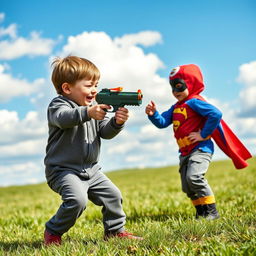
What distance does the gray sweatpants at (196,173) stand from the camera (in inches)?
212

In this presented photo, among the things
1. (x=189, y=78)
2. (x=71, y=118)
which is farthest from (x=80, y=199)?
(x=189, y=78)

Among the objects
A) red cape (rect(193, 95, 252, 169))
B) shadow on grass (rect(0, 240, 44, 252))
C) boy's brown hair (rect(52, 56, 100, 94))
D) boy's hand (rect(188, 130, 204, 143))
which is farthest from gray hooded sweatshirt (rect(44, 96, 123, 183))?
red cape (rect(193, 95, 252, 169))

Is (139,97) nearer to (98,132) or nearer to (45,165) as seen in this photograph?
(98,132)

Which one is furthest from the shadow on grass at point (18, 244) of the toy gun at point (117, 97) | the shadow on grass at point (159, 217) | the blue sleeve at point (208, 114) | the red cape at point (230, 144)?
the red cape at point (230, 144)

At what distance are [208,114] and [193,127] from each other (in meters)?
0.26

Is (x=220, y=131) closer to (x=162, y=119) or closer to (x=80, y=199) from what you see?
(x=162, y=119)

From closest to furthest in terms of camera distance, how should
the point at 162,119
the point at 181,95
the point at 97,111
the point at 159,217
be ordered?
1. the point at 97,111
2. the point at 181,95
3. the point at 162,119
4. the point at 159,217

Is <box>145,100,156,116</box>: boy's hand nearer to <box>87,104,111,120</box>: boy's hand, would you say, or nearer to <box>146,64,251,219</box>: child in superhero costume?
<box>146,64,251,219</box>: child in superhero costume

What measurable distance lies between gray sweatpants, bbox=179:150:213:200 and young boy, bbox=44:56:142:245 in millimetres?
1230

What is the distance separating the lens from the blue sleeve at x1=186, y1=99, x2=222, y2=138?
212 inches

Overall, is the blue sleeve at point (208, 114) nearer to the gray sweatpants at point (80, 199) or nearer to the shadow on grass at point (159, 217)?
the shadow on grass at point (159, 217)

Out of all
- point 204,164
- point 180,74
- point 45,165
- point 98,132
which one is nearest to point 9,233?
point 45,165

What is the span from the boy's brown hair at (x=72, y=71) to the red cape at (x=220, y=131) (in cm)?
158

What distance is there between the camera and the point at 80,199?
13.6 ft
